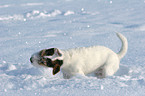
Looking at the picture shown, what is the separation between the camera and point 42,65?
8.64 ft

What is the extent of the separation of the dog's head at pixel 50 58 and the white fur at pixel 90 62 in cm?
30

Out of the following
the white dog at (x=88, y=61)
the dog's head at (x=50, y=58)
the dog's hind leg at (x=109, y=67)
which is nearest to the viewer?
the dog's head at (x=50, y=58)

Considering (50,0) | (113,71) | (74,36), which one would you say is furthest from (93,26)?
(50,0)

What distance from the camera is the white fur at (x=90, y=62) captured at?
289 centimetres

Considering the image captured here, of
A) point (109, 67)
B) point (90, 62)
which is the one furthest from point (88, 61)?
point (109, 67)

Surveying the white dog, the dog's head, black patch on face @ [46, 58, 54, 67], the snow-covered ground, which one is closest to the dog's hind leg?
the white dog

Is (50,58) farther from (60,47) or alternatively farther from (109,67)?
(60,47)

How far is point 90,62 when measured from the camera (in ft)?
10.0

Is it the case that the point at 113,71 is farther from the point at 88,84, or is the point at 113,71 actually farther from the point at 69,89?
the point at 69,89

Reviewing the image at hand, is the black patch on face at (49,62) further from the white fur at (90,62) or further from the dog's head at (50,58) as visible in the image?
the white fur at (90,62)

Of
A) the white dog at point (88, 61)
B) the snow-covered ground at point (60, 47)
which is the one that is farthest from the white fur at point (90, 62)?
the snow-covered ground at point (60, 47)

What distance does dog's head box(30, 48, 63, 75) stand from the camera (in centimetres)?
249

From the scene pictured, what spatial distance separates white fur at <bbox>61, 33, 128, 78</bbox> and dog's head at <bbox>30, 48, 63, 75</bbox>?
30 cm

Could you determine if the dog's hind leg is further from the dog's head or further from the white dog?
the dog's head
